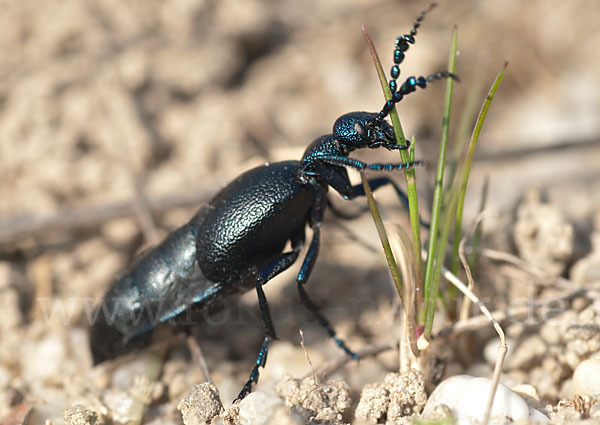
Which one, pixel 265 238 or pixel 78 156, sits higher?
pixel 78 156

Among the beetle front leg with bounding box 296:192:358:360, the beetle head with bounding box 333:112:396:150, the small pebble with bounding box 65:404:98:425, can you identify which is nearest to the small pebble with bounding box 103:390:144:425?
the small pebble with bounding box 65:404:98:425

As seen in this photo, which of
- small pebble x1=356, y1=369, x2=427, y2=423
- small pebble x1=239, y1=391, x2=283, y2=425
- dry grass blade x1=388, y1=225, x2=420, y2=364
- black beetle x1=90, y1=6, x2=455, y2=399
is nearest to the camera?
small pebble x1=239, y1=391, x2=283, y2=425

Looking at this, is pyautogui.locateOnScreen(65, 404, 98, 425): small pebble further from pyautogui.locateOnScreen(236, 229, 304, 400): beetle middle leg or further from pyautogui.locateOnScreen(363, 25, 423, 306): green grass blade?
pyautogui.locateOnScreen(363, 25, 423, 306): green grass blade

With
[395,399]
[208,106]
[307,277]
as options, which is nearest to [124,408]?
[307,277]

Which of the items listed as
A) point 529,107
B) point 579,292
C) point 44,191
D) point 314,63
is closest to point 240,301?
point 44,191

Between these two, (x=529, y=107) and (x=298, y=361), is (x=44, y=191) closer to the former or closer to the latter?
(x=298, y=361)

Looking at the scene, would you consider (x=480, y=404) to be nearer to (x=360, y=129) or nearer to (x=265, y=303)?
(x=265, y=303)

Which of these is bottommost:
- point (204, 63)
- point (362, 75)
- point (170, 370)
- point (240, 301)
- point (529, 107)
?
point (170, 370)

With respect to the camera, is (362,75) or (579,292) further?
(362,75)
